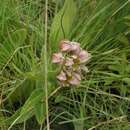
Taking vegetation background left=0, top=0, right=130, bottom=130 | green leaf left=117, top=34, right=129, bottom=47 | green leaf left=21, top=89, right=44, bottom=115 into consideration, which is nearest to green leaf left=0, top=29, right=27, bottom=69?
vegetation background left=0, top=0, right=130, bottom=130

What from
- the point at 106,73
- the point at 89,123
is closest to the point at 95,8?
the point at 106,73

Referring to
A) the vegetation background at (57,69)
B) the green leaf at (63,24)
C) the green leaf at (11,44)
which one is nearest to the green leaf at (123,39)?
the vegetation background at (57,69)

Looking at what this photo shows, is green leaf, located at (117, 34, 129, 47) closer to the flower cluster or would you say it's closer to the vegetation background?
the vegetation background

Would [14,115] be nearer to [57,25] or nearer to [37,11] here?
[57,25]

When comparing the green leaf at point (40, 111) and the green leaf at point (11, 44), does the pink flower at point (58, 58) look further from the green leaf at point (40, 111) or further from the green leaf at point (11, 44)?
the green leaf at point (11, 44)

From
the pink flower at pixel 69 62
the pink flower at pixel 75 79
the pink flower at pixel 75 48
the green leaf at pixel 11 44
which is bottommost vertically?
the pink flower at pixel 75 79

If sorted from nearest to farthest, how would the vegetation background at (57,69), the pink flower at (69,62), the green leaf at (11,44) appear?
the pink flower at (69,62), the vegetation background at (57,69), the green leaf at (11,44)

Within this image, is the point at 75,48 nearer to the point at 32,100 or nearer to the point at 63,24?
the point at 32,100
